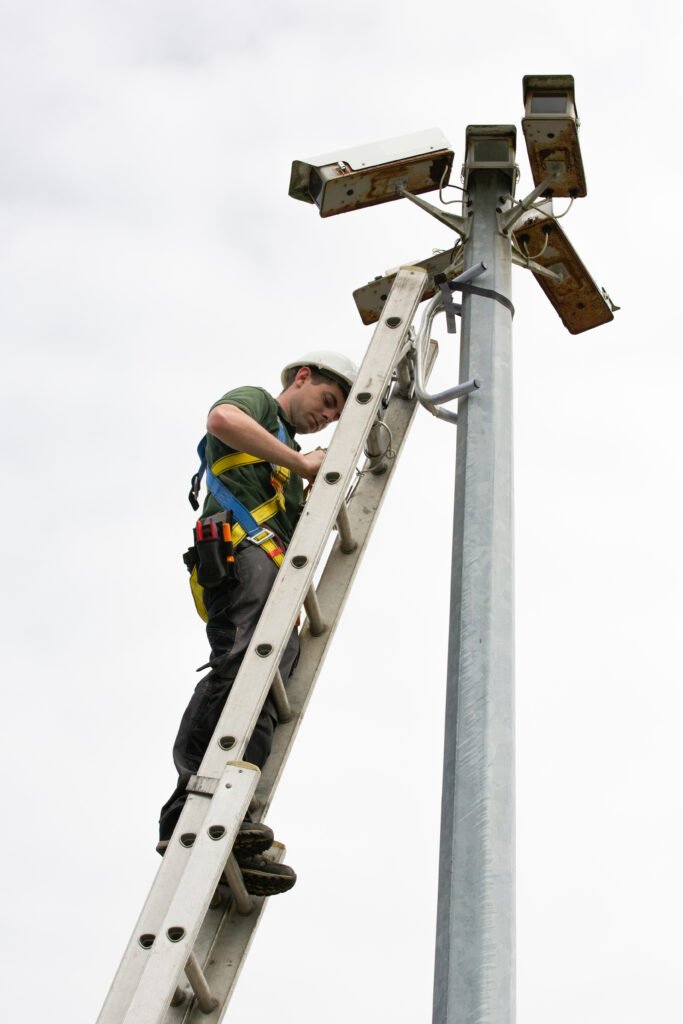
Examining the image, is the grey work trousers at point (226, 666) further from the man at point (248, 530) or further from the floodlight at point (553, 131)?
the floodlight at point (553, 131)

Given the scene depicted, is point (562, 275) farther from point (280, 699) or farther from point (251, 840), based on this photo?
point (251, 840)

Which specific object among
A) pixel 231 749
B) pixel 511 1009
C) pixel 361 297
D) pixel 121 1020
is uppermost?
pixel 361 297

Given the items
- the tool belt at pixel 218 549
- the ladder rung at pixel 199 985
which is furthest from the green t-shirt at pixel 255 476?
the ladder rung at pixel 199 985

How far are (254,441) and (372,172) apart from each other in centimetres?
141

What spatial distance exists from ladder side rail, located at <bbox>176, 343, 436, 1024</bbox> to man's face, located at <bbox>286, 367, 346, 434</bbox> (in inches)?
9.9

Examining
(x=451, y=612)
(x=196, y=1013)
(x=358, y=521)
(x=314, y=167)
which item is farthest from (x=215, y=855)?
(x=314, y=167)

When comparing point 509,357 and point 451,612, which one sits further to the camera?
point 509,357

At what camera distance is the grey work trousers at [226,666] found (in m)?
4.48

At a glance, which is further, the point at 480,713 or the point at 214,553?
the point at 214,553

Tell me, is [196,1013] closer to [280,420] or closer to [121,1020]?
Answer: [121,1020]

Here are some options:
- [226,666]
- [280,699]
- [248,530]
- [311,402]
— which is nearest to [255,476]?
[248,530]

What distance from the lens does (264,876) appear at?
13.9 feet

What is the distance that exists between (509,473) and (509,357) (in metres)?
0.55

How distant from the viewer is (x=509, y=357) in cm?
493
